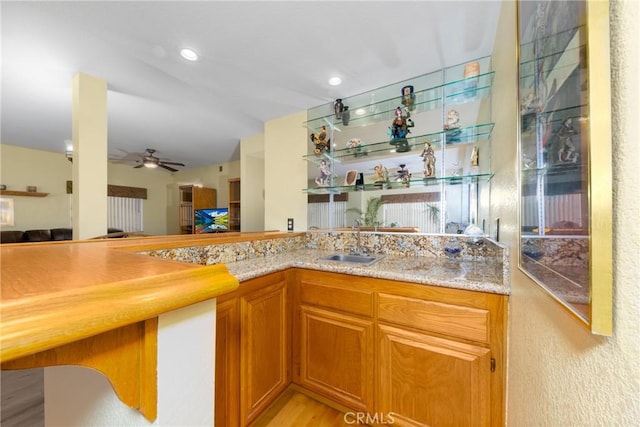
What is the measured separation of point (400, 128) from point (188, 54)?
161cm

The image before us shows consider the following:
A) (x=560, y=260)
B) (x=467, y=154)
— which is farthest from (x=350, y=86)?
(x=560, y=260)

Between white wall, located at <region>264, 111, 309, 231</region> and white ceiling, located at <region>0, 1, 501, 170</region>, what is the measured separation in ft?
0.36

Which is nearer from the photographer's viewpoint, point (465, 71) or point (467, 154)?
point (465, 71)

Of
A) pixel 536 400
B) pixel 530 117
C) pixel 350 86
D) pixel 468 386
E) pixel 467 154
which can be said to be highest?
pixel 350 86

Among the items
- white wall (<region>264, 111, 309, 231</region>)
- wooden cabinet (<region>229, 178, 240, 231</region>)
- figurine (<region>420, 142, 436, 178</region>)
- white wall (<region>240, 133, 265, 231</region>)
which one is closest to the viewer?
figurine (<region>420, 142, 436, 178</region>)

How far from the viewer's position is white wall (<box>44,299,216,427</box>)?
35 centimetres

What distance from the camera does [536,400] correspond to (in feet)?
2.15

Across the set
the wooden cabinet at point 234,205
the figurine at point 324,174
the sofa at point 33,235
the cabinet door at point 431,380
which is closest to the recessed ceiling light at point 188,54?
the figurine at point 324,174

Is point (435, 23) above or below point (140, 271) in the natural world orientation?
above

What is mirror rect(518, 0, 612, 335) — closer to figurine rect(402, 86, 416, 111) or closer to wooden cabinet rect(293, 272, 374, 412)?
wooden cabinet rect(293, 272, 374, 412)

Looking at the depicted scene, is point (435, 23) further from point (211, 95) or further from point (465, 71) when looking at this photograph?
point (211, 95)

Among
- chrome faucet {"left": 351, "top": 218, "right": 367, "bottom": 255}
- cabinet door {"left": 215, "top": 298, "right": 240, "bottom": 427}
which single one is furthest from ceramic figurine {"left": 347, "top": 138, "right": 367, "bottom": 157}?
cabinet door {"left": 215, "top": 298, "right": 240, "bottom": 427}

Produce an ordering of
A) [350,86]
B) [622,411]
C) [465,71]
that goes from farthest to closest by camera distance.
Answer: [350,86] < [465,71] < [622,411]

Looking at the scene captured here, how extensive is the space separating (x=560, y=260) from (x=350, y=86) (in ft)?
6.27
